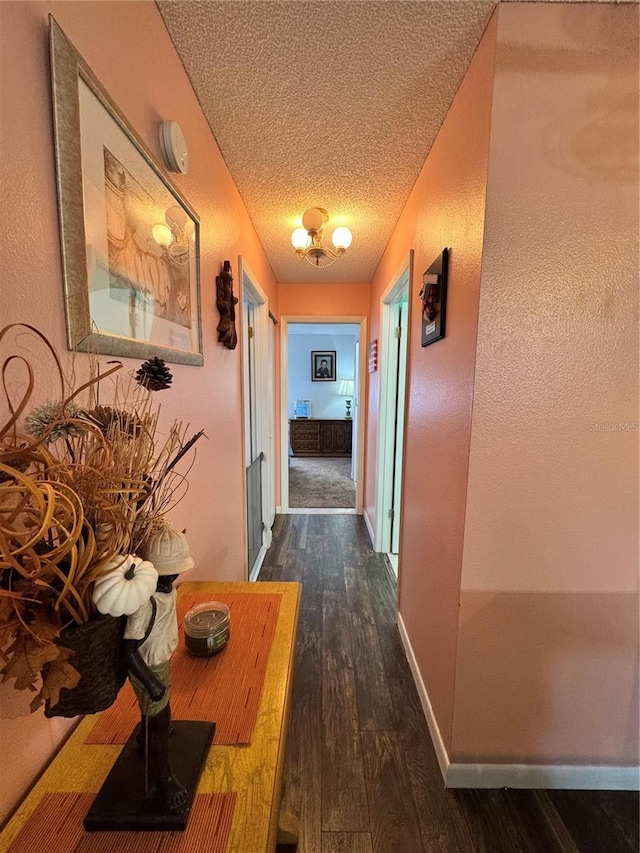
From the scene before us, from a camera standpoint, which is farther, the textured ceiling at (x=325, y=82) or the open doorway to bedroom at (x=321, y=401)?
the open doorway to bedroom at (x=321, y=401)

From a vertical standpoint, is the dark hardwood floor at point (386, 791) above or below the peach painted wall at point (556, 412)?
below

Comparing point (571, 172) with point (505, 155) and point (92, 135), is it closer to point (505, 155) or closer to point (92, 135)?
point (505, 155)

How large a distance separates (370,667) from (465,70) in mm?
2528

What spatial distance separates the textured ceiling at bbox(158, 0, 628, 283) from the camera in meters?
1.00

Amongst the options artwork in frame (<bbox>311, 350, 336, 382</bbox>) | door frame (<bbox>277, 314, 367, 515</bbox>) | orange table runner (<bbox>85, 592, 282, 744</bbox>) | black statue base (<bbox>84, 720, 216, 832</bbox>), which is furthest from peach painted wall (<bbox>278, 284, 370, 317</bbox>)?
black statue base (<bbox>84, 720, 216, 832</bbox>)

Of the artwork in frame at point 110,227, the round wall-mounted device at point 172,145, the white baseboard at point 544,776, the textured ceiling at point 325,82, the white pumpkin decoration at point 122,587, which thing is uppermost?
the textured ceiling at point 325,82

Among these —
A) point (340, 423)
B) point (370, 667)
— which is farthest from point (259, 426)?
point (340, 423)

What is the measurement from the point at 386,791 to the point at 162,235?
2007mm

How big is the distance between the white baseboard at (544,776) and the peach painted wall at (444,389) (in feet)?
0.41

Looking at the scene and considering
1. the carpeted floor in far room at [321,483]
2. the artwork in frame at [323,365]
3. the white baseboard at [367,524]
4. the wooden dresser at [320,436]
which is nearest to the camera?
the white baseboard at [367,524]

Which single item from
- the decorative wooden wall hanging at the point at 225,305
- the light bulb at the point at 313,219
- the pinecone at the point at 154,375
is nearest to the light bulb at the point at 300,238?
the light bulb at the point at 313,219

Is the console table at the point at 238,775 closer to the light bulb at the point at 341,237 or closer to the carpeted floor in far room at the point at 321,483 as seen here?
the light bulb at the point at 341,237

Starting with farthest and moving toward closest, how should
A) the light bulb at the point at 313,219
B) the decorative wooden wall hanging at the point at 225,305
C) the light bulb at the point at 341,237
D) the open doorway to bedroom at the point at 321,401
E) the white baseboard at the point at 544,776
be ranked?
1. the open doorway to bedroom at the point at 321,401
2. the light bulb at the point at 341,237
3. the light bulb at the point at 313,219
4. the decorative wooden wall hanging at the point at 225,305
5. the white baseboard at the point at 544,776

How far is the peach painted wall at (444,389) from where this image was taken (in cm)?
111
